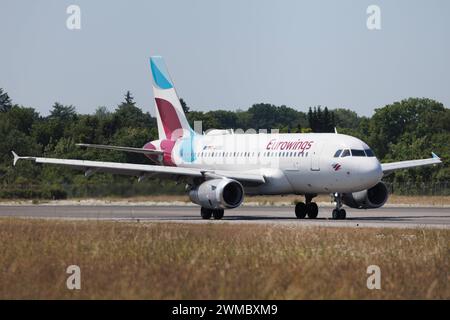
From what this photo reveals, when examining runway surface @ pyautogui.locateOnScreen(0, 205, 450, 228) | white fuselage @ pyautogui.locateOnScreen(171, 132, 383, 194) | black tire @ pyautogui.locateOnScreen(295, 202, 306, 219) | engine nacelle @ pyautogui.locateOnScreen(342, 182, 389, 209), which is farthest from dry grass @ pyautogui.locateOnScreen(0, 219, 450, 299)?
black tire @ pyautogui.locateOnScreen(295, 202, 306, 219)

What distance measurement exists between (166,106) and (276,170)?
11971mm

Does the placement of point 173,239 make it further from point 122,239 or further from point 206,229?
point 206,229

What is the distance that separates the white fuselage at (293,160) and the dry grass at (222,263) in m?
11.0

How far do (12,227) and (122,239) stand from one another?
8.19 metres

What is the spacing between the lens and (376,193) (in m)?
44.2

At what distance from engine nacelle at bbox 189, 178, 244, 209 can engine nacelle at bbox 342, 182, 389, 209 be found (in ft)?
16.9

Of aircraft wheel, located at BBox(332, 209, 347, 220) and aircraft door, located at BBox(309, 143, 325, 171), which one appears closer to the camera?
aircraft wheel, located at BBox(332, 209, 347, 220)

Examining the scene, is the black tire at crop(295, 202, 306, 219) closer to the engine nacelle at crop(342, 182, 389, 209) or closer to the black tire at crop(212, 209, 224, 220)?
the engine nacelle at crop(342, 182, 389, 209)

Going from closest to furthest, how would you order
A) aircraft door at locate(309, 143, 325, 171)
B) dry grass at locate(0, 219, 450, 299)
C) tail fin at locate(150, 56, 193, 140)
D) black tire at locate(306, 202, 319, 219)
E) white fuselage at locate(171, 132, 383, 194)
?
1. dry grass at locate(0, 219, 450, 299)
2. white fuselage at locate(171, 132, 383, 194)
3. aircraft door at locate(309, 143, 325, 171)
4. black tire at locate(306, 202, 319, 219)
5. tail fin at locate(150, 56, 193, 140)

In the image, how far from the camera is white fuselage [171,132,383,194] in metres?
40.8

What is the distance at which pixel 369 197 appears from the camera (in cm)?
Answer: 4394

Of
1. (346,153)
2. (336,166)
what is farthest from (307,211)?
(346,153)

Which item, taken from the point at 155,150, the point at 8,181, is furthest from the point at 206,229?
the point at 8,181

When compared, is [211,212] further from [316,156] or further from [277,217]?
[316,156]
